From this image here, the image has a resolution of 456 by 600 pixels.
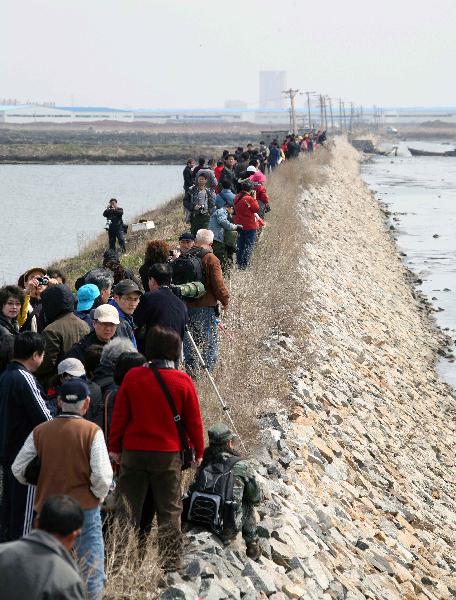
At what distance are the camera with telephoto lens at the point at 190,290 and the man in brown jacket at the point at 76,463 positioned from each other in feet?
14.0

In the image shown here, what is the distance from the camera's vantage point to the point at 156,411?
266 inches

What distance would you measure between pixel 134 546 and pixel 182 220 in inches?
870

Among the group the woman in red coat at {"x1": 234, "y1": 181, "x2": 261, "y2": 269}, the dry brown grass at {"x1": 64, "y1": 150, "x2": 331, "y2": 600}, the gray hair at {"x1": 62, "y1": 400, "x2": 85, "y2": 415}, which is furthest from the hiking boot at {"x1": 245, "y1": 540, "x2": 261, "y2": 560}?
the woman in red coat at {"x1": 234, "y1": 181, "x2": 261, "y2": 269}

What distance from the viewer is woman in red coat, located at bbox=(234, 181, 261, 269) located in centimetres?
1684

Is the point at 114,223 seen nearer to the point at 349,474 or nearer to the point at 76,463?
the point at 349,474

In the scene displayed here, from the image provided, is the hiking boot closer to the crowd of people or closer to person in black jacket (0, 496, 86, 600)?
the crowd of people

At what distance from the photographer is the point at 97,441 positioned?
6.09 meters

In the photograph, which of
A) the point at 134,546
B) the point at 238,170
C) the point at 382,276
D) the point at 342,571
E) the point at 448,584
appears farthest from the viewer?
the point at 382,276

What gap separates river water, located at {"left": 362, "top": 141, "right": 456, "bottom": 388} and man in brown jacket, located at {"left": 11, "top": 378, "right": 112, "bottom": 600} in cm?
1569

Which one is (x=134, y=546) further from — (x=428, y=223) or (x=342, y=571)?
(x=428, y=223)

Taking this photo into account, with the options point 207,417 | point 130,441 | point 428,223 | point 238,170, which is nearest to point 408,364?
point 238,170

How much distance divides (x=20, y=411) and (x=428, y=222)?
4710 cm

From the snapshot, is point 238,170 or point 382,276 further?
point 382,276

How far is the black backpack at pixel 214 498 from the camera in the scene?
7.27 meters
